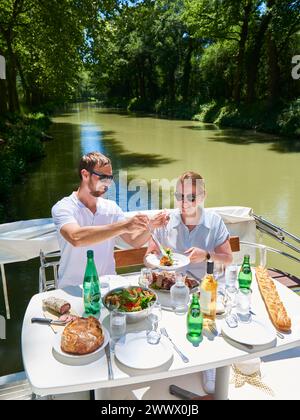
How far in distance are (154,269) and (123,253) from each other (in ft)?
2.35

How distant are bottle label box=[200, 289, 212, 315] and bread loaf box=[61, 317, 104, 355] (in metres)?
0.60

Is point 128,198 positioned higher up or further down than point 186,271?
further down

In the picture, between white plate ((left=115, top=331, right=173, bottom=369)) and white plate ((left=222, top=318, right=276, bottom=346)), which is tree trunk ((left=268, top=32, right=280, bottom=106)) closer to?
white plate ((left=222, top=318, right=276, bottom=346))

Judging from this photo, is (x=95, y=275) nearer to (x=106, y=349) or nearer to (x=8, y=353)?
(x=106, y=349)

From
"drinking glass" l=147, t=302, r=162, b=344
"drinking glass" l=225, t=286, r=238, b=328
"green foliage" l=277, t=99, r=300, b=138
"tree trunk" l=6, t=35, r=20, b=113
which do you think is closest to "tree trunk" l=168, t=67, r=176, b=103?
"green foliage" l=277, t=99, r=300, b=138

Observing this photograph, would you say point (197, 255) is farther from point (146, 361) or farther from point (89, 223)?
point (146, 361)

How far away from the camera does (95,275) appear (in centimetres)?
228

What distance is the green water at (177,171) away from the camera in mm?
5758

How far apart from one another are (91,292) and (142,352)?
542 mm

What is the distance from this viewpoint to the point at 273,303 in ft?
7.22

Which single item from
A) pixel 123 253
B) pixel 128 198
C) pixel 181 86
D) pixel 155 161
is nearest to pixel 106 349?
pixel 123 253

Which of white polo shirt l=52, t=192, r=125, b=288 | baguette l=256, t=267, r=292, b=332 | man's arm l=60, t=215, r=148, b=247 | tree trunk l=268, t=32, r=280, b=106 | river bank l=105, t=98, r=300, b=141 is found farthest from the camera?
tree trunk l=268, t=32, r=280, b=106

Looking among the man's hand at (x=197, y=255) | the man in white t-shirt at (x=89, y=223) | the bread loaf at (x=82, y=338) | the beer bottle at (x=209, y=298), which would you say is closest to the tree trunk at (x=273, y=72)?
the man in white t-shirt at (x=89, y=223)

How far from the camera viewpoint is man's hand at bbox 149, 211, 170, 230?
2.94 metres
